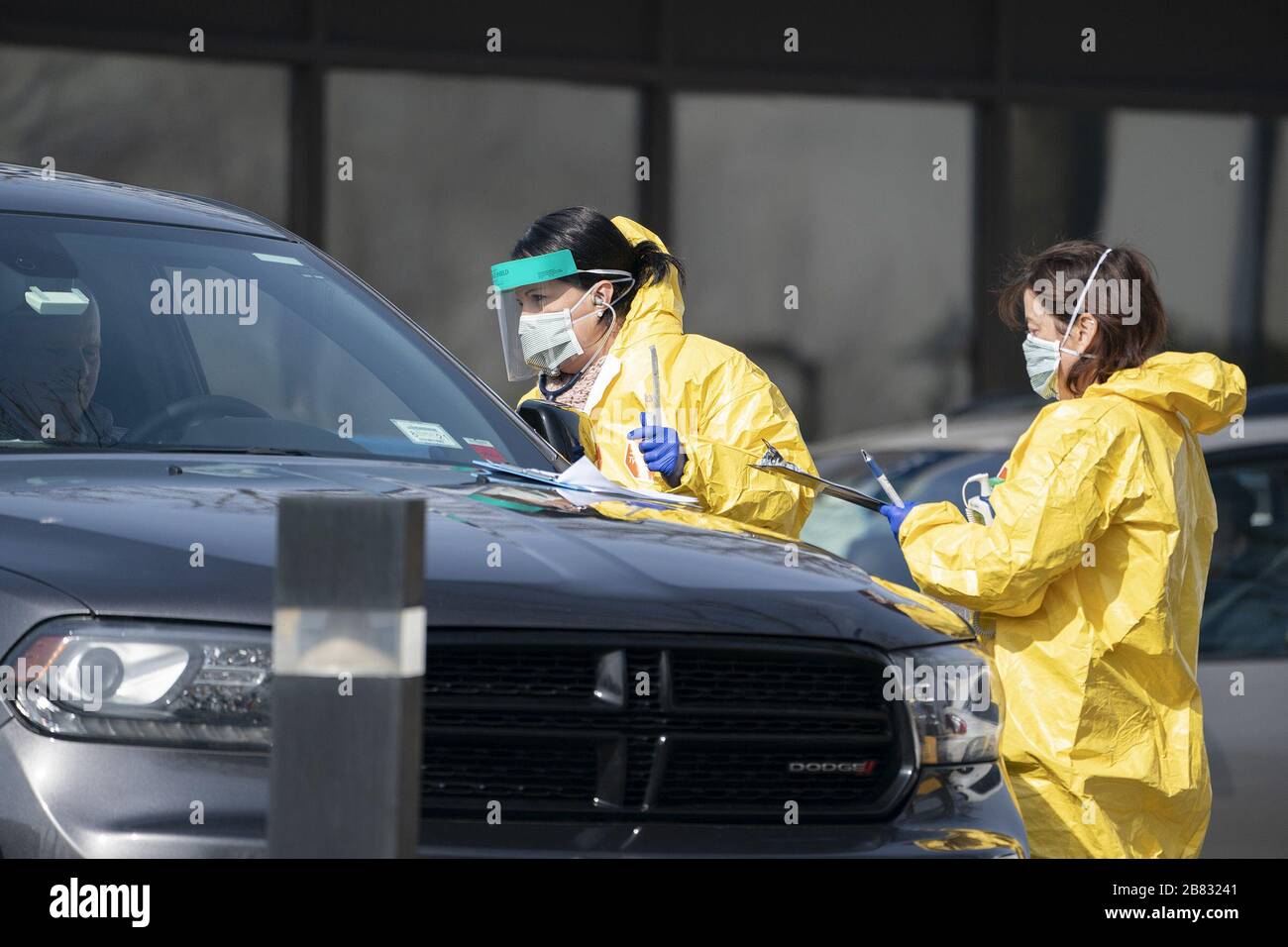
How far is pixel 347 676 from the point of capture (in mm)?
1978

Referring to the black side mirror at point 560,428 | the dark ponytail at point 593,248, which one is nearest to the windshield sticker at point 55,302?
the black side mirror at point 560,428

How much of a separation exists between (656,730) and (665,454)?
172cm

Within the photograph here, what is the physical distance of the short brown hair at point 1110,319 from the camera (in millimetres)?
3863

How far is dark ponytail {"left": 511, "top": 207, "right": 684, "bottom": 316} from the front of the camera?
190 inches

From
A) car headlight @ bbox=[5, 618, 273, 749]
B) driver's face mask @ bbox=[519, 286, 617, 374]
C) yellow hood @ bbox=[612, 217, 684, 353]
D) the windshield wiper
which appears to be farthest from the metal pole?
driver's face mask @ bbox=[519, 286, 617, 374]

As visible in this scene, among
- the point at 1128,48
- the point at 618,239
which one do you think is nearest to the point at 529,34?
the point at 1128,48

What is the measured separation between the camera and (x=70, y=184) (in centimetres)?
380

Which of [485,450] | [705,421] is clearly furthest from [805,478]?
[485,450]

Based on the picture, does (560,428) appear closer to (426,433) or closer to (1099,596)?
(426,433)

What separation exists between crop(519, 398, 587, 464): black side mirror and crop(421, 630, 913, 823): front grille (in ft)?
3.75

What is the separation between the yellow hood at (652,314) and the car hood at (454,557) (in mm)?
1542
